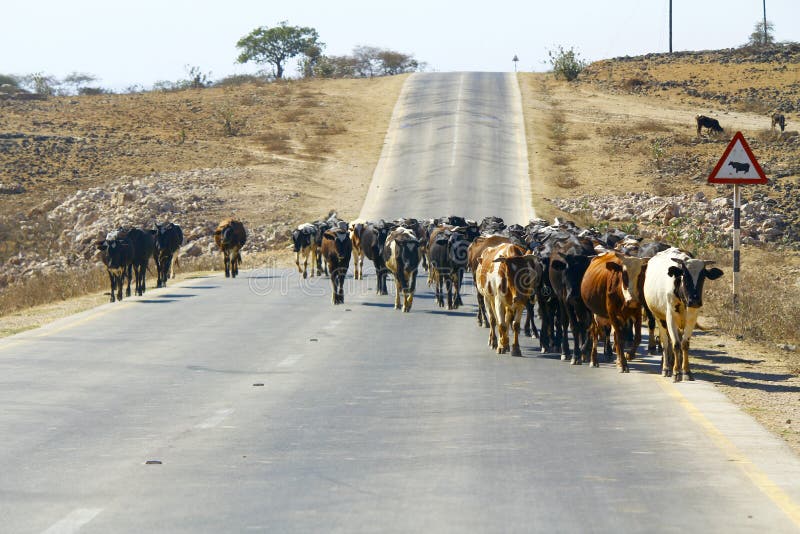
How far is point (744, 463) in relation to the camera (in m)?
9.49

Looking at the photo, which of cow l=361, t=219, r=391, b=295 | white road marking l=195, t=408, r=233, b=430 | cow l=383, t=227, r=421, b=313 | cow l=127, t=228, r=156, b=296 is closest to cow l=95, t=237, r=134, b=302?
cow l=127, t=228, r=156, b=296

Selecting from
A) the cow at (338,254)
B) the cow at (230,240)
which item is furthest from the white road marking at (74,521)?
the cow at (230,240)

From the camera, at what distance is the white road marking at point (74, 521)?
294 inches

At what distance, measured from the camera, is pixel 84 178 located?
57.7m

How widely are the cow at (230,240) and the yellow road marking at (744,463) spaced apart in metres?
19.2

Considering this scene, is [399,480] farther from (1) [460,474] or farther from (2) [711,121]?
(2) [711,121]

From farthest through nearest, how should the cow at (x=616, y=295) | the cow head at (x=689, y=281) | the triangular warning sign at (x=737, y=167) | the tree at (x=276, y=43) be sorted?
the tree at (x=276, y=43) < the triangular warning sign at (x=737, y=167) < the cow at (x=616, y=295) < the cow head at (x=689, y=281)

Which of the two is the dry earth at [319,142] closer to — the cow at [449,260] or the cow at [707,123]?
the cow at [707,123]

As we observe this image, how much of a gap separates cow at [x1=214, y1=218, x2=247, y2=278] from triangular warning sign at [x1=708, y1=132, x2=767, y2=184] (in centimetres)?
1480

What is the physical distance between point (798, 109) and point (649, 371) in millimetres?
62146

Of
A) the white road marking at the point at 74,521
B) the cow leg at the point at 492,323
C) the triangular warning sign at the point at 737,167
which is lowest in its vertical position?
the white road marking at the point at 74,521

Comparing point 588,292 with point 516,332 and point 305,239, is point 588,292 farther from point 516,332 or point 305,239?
point 305,239

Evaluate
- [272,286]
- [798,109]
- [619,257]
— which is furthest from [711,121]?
[619,257]

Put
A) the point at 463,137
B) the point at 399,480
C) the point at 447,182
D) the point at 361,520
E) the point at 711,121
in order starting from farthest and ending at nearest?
the point at 463,137
the point at 711,121
the point at 447,182
the point at 399,480
the point at 361,520
